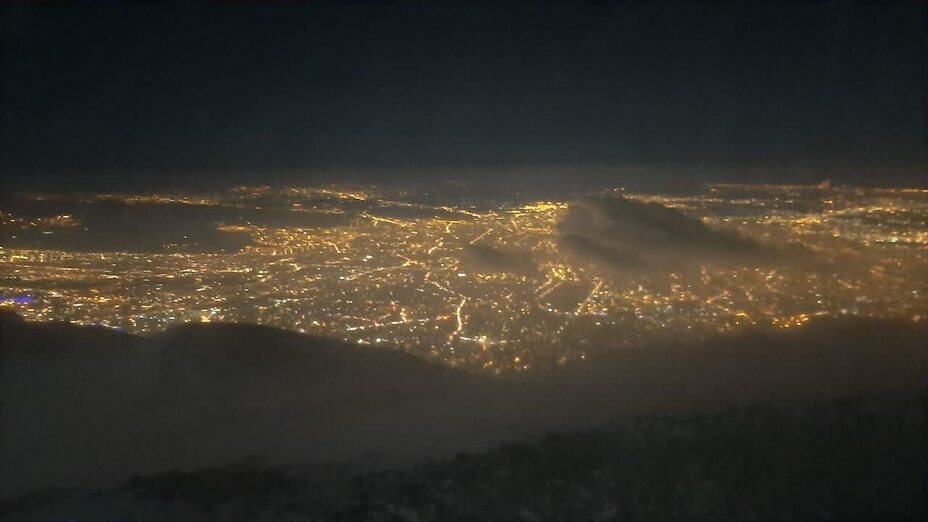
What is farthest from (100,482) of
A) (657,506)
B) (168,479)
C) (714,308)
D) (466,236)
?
(466,236)

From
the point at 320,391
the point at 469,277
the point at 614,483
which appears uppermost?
the point at 469,277

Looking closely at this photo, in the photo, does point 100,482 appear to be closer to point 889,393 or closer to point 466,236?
point 889,393

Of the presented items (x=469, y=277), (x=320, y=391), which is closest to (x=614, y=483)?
(x=320, y=391)

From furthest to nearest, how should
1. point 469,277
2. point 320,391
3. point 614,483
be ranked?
point 469,277, point 320,391, point 614,483

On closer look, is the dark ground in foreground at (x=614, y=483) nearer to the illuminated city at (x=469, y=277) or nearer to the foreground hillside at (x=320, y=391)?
the foreground hillside at (x=320, y=391)

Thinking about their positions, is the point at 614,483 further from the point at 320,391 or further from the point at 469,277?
the point at 469,277

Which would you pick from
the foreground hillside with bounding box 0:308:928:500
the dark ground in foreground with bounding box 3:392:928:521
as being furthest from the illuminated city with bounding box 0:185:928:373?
the dark ground in foreground with bounding box 3:392:928:521
